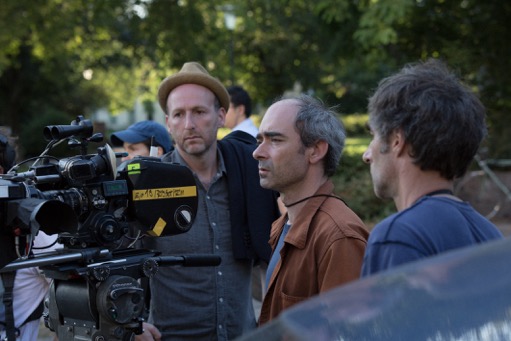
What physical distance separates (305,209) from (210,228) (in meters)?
0.88

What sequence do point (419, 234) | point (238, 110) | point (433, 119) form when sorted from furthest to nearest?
Result: 1. point (238, 110)
2. point (433, 119)
3. point (419, 234)

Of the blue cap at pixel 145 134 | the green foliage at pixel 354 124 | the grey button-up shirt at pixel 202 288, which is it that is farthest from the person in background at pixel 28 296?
the green foliage at pixel 354 124

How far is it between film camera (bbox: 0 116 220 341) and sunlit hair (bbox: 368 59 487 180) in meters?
→ 1.01

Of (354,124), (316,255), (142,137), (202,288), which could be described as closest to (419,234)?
(316,255)

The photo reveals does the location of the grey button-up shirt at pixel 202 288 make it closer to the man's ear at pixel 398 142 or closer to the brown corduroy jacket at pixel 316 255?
the brown corduroy jacket at pixel 316 255

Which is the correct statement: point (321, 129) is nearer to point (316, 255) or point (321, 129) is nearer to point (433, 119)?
point (316, 255)

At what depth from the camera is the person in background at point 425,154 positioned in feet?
6.43

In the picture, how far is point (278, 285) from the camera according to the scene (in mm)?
2781

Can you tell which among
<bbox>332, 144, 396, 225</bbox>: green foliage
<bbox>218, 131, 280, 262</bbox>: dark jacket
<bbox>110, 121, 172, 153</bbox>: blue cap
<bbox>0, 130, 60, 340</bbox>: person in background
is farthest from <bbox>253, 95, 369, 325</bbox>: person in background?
<bbox>332, 144, 396, 225</bbox>: green foliage

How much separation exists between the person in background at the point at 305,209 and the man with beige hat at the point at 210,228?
1.80ft

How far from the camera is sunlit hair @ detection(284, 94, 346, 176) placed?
3.07 m

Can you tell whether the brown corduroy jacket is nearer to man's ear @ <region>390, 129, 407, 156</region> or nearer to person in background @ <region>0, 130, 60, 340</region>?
man's ear @ <region>390, 129, 407, 156</region>

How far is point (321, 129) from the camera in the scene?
307 cm

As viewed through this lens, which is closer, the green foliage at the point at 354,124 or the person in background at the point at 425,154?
the person in background at the point at 425,154
